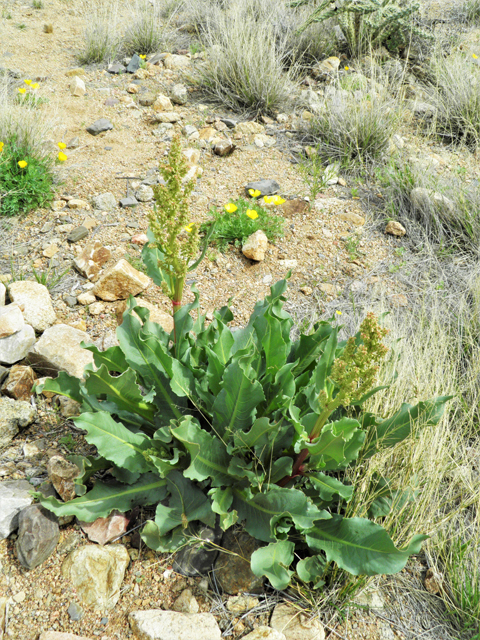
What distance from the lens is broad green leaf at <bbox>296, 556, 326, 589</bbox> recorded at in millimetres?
1771

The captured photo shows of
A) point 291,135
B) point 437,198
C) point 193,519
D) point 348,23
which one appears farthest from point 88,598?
point 348,23

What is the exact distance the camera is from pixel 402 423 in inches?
77.7

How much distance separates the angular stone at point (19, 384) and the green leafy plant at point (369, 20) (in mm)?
5108

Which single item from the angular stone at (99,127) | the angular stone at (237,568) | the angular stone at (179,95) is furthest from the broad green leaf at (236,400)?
the angular stone at (179,95)

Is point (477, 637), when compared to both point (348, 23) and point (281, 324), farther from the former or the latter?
point (348, 23)

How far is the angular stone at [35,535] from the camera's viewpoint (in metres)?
1.84

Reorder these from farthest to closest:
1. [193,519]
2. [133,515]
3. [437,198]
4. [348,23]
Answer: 1. [348,23]
2. [437,198]
3. [133,515]
4. [193,519]

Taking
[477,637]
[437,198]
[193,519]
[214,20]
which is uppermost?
[214,20]

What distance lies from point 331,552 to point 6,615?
1182 mm

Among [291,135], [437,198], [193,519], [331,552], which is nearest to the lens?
[331,552]

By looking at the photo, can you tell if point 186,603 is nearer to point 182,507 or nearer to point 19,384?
point 182,507

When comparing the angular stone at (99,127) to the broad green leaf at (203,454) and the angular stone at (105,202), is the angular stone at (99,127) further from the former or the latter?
the broad green leaf at (203,454)

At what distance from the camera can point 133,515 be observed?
2068 millimetres

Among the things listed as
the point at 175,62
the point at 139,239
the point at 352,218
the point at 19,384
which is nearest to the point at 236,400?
the point at 19,384
